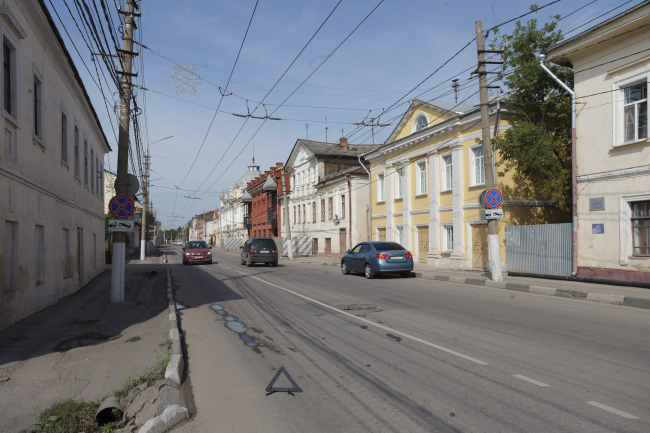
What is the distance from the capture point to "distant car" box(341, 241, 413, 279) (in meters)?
18.2

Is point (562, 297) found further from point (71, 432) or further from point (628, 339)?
point (71, 432)

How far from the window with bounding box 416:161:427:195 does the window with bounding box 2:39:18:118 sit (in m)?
20.2

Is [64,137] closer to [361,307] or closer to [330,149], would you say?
[361,307]

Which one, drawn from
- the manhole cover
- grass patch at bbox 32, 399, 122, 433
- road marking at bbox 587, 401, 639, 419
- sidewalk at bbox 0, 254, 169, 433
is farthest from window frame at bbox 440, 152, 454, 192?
grass patch at bbox 32, 399, 122, 433

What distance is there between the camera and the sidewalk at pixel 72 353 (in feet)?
16.7

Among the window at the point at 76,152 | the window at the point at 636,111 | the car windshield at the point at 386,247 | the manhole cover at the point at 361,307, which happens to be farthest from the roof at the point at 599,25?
the window at the point at 76,152

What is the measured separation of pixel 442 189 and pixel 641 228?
36.8 ft

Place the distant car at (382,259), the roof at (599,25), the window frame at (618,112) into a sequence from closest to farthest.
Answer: the roof at (599,25)
the window frame at (618,112)
the distant car at (382,259)

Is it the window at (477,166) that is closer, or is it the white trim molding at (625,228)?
the white trim molding at (625,228)

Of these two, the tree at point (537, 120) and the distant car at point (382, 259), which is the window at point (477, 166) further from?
the distant car at point (382, 259)

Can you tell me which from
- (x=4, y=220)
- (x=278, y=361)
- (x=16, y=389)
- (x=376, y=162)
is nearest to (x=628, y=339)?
(x=278, y=361)

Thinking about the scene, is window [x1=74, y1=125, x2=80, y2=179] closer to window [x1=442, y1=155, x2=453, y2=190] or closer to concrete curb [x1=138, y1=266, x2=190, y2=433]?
concrete curb [x1=138, y1=266, x2=190, y2=433]

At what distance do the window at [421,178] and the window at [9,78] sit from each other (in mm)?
20220

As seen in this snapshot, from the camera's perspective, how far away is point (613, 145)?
47.0ft
